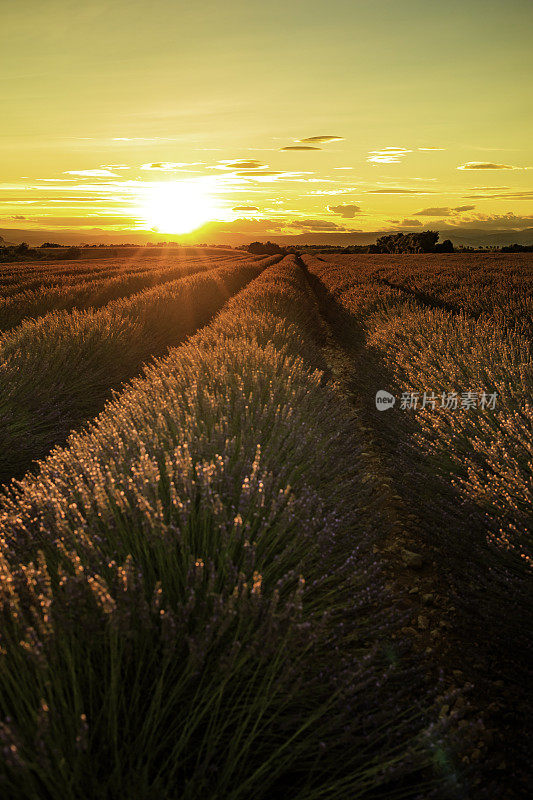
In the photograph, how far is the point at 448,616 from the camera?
8.99 ft

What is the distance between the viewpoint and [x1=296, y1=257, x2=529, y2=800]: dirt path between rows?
186 centimetres

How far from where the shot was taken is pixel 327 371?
7.44 m

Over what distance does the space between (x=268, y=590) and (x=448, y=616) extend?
1534mm

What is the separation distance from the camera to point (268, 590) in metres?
1.71

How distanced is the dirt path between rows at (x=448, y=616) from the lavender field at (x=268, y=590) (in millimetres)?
14

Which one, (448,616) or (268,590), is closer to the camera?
(268,590)

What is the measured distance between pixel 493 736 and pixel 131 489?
1.77m

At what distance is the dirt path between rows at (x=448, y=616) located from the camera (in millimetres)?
1860

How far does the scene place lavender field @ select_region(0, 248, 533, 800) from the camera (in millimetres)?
1260

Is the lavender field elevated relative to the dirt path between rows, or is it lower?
elevated

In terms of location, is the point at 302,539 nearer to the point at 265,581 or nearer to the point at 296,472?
the point at 265,581

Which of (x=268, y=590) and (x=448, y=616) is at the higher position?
(x=268, y=590)

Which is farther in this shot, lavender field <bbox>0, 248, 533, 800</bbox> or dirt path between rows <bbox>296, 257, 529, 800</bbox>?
dirt path between rows <bbox>296, 257, 529, 800</bbox>

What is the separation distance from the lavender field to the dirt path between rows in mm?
14
